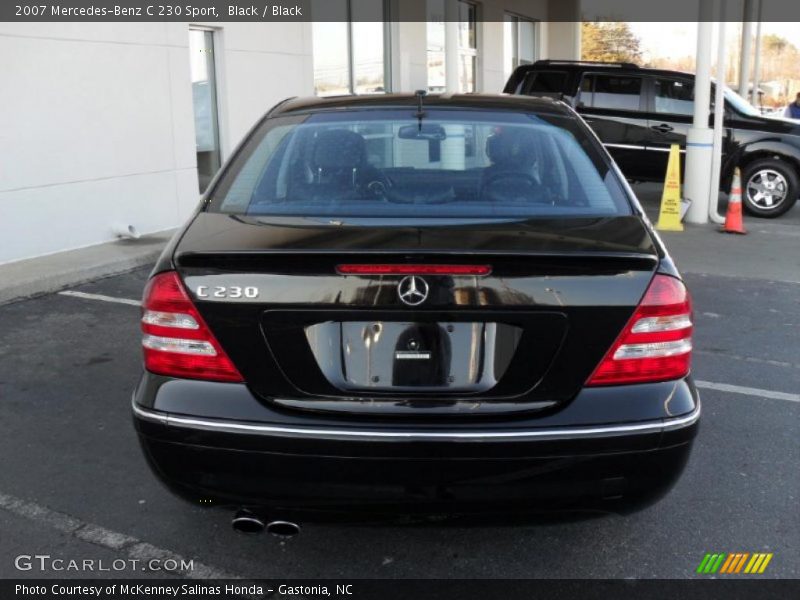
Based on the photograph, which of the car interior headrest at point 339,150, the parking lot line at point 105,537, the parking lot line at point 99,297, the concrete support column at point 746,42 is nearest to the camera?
the parking lot line at point 105,537

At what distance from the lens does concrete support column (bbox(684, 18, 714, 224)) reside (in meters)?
10.5

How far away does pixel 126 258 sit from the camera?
798 centimetres

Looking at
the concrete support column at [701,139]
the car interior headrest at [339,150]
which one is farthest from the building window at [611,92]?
the car interior headrest at [339,150]

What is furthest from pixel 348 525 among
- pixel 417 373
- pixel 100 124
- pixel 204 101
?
pixel 204 101

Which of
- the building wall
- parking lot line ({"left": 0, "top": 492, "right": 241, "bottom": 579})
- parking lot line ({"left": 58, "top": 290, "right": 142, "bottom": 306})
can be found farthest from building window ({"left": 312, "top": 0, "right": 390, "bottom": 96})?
parking lot line ({"left": 0, "top": 492, "right": 241, "bottom": 579})

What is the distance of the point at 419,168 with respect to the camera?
11.2 ft

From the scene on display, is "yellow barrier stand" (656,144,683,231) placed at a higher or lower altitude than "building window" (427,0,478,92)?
lower

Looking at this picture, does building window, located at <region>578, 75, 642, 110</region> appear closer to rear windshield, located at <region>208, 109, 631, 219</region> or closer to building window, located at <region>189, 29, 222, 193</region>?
building window, located at <region>189, 29, 222, 193</region>

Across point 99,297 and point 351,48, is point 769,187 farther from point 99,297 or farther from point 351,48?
point 99,297

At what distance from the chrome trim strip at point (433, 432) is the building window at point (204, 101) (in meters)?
8.02

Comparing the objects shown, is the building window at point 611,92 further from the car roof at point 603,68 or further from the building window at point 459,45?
the building window at point 459,45

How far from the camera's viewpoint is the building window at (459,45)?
1587cm

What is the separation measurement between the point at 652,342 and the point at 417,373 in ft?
2.38

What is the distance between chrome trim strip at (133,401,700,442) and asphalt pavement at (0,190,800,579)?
328mm
